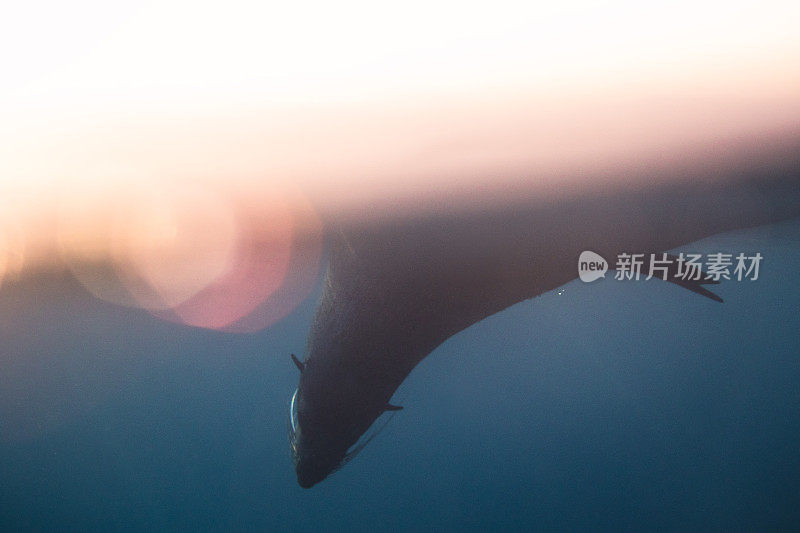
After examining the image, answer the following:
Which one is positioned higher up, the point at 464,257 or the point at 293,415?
the point at 464,257

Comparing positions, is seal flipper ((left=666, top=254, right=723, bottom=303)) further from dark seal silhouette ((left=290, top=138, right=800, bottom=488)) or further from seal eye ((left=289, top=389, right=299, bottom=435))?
seal eye ((left=289, top=389, right=299, bottom=435))

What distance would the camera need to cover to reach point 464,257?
4.81 feet

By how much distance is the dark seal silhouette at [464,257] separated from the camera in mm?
1373

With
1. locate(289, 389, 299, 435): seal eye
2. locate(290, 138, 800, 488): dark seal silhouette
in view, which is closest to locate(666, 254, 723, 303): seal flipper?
locate(290, 138, 800, 488): dark seal silhouette

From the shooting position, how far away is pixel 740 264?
76.0 inches

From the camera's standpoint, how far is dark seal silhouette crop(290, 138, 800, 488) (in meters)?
1.37

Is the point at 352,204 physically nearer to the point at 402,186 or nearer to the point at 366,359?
the point at 402,186

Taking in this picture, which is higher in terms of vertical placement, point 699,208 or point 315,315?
point 699,208

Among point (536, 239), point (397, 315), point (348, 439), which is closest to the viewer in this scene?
point (536, 239)

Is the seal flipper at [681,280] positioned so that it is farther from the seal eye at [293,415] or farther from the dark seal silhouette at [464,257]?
the seal eye at [293,415]

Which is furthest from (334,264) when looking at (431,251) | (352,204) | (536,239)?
(536,239)

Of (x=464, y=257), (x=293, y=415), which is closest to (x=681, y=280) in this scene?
(x=464, y=257)

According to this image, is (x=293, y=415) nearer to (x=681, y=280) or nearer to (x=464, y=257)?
(x=464, y=257)

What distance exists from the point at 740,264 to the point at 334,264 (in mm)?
2308
